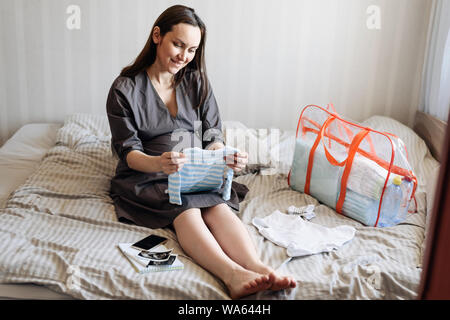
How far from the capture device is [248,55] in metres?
2.66

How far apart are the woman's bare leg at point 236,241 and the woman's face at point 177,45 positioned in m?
0.54

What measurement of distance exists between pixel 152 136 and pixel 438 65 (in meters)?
1.57

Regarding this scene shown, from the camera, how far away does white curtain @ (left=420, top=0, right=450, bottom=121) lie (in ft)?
7.54

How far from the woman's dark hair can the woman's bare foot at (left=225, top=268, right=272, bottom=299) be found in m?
0.84

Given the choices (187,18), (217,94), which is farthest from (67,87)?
(187,18)

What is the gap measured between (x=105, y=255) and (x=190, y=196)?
361 millimetres

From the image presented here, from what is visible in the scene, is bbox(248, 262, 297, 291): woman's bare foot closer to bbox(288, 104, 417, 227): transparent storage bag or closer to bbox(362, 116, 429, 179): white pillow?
bbox(288, 104, 417, 227): transparent storage bag

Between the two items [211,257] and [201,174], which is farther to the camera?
[201,174]

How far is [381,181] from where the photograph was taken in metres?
1.61

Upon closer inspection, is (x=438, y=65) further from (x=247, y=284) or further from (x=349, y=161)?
(x=247, y=284)

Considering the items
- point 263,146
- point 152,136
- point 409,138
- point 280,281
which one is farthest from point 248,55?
point 280,281

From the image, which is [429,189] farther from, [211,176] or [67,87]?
[67,87]
